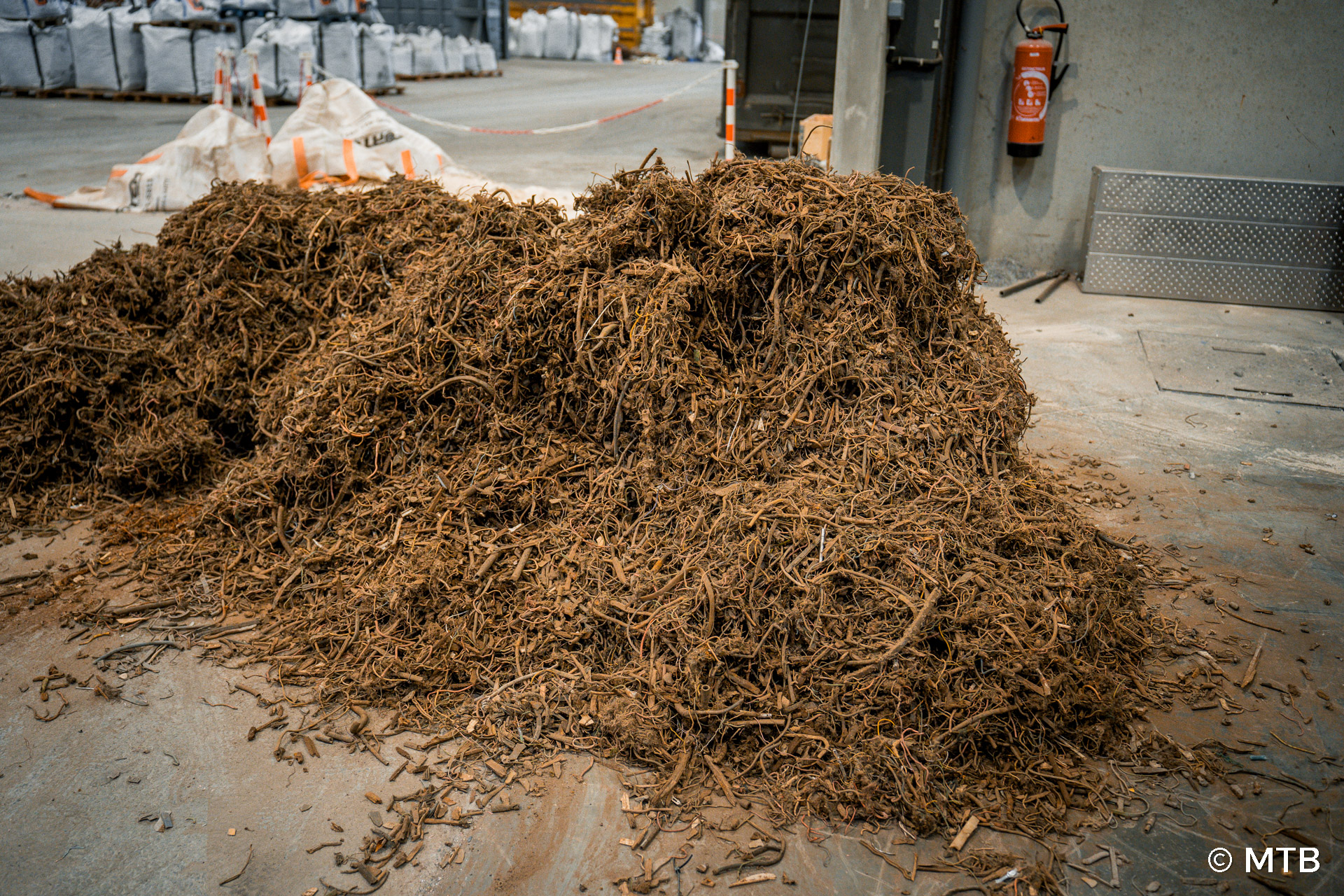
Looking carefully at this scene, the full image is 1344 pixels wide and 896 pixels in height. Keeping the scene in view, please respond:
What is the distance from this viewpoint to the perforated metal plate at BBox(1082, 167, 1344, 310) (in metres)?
6.97

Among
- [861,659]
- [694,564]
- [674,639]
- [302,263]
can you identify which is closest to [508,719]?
[674,639]

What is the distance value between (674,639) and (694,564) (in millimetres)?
Answer: 272

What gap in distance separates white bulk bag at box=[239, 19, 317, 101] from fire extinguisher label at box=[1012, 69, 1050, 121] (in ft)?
39.0

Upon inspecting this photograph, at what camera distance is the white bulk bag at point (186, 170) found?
8945mm

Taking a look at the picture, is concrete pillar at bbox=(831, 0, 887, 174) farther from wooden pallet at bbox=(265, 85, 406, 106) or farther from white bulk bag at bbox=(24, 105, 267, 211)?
wooden pallet at bbox=(265, 85, 406, 106)

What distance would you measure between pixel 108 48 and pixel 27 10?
1496 mm

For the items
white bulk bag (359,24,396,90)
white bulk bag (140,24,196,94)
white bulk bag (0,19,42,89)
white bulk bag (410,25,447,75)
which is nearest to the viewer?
white bulk bag (140,24,196,94)

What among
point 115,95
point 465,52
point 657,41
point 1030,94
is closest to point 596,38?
point 657,41

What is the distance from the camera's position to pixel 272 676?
9.97ft

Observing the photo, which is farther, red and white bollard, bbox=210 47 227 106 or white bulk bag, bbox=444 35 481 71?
white bulk bag, bbox=444 35 481 71

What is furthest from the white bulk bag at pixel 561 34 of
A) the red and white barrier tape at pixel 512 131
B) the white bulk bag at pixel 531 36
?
the red and white barrier tape at pixel 512 131

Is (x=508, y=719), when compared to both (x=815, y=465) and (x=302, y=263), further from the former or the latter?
(x=302, y=263)

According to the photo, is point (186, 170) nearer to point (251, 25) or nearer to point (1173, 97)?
point (251, 25)

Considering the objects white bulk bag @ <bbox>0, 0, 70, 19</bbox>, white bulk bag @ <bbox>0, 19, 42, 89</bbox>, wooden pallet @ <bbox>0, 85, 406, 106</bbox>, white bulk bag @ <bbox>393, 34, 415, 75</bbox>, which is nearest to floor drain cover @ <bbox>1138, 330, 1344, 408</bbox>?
wooden pallet @ <bbox>0, 85, 406, 106</bbox>
